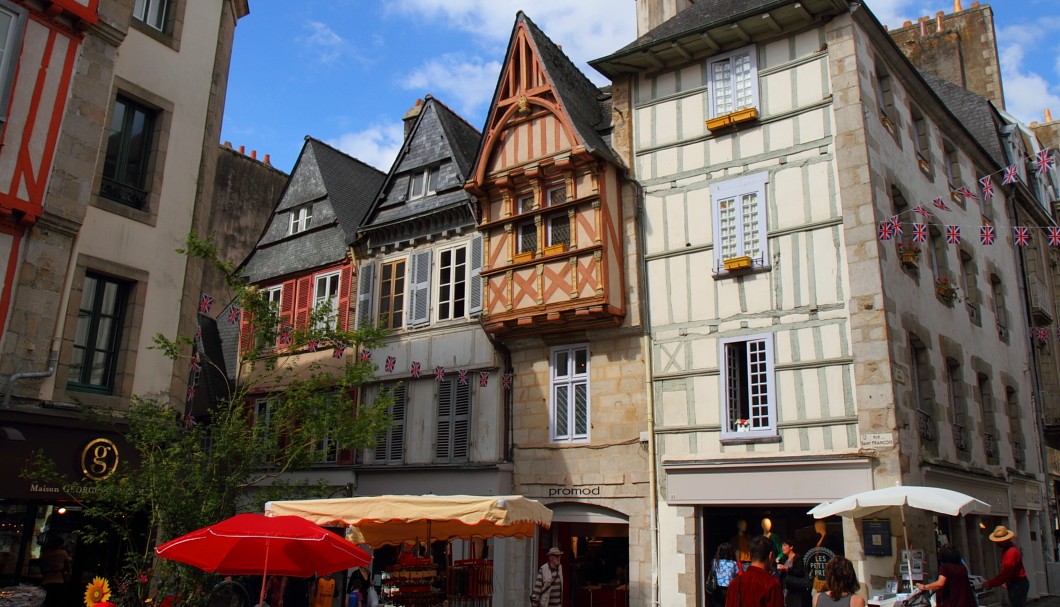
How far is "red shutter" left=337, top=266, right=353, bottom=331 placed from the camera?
17.8 meters

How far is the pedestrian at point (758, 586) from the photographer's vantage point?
220 inches

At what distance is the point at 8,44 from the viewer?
1006 centimetres

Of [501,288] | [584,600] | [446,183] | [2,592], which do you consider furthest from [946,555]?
[446,183]

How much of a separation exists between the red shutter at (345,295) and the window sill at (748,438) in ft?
28.3

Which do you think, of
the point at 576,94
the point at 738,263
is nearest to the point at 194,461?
the point at 738,263

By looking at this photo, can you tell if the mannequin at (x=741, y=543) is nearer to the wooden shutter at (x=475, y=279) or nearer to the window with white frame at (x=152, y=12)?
the wooden shutter at (x=475, y=279)

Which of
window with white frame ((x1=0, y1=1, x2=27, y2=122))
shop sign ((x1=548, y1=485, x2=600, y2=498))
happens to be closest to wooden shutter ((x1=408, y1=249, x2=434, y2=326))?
shop sign ((x1=548, y1=485, x2=600, y2=498))

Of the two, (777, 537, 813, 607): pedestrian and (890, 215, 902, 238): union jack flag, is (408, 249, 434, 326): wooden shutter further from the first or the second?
(890, 215, 902, 238): union jack flag

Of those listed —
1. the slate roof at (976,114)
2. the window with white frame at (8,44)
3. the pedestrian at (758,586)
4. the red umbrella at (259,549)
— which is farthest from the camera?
the slate roof at (976,114)

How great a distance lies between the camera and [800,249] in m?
12.6

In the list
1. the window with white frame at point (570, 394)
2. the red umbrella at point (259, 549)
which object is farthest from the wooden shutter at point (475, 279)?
the red umbrella at point (259, 549)

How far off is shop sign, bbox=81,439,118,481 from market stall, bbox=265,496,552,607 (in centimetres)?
238

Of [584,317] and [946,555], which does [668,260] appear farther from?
[946,555]

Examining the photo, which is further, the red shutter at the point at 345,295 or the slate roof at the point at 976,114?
the slate roof at the point at 976,114
